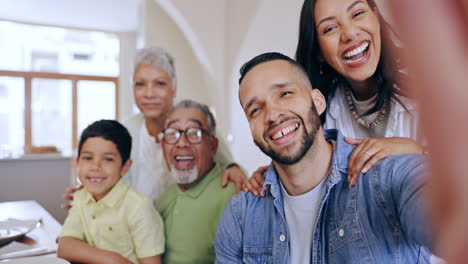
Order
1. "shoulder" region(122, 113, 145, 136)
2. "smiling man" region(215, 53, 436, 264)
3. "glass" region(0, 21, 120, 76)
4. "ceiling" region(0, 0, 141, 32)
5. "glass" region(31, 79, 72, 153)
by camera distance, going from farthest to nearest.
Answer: "glass" region(31, 79, 72, 153) → "glass" region(0, 21, 120, 76) → "ceiling" region(0, 0, 141, 32) → "shoulder" region(122, 113, 145, 136) → "smiling man" region(215, 53, 436, 264)

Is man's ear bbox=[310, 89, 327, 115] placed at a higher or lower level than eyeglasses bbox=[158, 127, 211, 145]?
higher

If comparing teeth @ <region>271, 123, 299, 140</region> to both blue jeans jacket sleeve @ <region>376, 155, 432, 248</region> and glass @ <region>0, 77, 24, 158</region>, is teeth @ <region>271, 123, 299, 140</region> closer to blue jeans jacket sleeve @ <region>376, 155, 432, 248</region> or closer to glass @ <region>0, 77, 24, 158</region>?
blue jeans jacket sleeve @ <region>376, 155, 432, 248</region>

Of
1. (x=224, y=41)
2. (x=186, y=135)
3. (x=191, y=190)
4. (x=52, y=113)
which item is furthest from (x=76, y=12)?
(x=191, y=190)

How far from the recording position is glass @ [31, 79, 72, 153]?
6348 mm

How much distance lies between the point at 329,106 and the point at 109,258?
3.41ft

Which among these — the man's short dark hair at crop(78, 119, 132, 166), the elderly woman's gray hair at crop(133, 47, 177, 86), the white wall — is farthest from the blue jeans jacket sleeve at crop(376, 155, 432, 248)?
the elderly woman's gray hair at crop(133, 47, 177, 86)

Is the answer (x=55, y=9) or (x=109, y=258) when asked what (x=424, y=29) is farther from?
(x=55, y=9)

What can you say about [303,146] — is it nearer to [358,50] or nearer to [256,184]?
[256,184]

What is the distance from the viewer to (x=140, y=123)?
2107 millimetres

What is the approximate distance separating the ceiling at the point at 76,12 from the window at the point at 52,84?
15.4 inches

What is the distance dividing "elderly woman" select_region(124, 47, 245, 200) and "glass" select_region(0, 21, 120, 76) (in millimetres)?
4894

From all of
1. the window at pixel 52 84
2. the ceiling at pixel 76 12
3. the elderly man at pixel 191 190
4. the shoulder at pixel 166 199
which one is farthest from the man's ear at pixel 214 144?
the window at pixel 52 84

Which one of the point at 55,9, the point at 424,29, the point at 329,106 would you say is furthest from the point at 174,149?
the point at 55,9

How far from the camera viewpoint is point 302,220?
1158 mm
